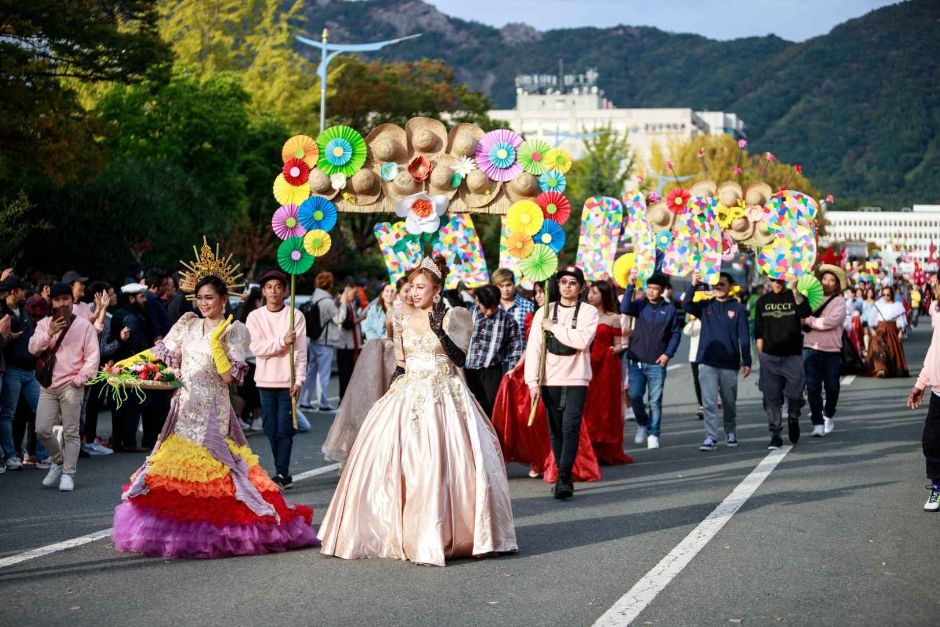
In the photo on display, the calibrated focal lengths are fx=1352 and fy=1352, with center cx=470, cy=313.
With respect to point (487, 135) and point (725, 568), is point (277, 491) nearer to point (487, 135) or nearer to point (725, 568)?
point (725, 568)

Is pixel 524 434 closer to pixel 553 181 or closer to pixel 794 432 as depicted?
pixel 553 181

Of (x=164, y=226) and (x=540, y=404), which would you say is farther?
(x=164, y=226)

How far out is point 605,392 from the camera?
14.3 meters

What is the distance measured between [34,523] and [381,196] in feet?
16.2

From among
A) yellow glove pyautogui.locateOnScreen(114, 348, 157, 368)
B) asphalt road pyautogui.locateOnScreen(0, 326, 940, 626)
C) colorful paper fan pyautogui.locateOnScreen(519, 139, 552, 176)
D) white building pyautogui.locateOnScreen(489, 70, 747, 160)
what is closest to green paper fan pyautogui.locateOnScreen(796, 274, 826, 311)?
asphalt road pyautogui.locateOnScreen(0, 326, 940, 626)

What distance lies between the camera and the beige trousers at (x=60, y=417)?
1212 centimetres

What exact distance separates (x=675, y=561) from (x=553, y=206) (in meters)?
4.14

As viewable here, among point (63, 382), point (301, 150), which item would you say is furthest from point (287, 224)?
point (63, 382)

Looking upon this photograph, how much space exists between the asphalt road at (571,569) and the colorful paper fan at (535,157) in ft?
9.58

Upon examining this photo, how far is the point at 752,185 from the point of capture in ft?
59.7

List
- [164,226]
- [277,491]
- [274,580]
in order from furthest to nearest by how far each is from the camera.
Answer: [164,226], [277,491], [274,580]

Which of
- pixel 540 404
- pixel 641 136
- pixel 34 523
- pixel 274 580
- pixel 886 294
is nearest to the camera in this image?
pixel 274 580

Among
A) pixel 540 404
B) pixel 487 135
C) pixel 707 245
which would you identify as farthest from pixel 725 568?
pixel 707 245

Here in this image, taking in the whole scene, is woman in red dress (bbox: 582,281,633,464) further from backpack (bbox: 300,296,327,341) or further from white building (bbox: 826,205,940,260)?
white building (bbox: 826,205,940,260)
